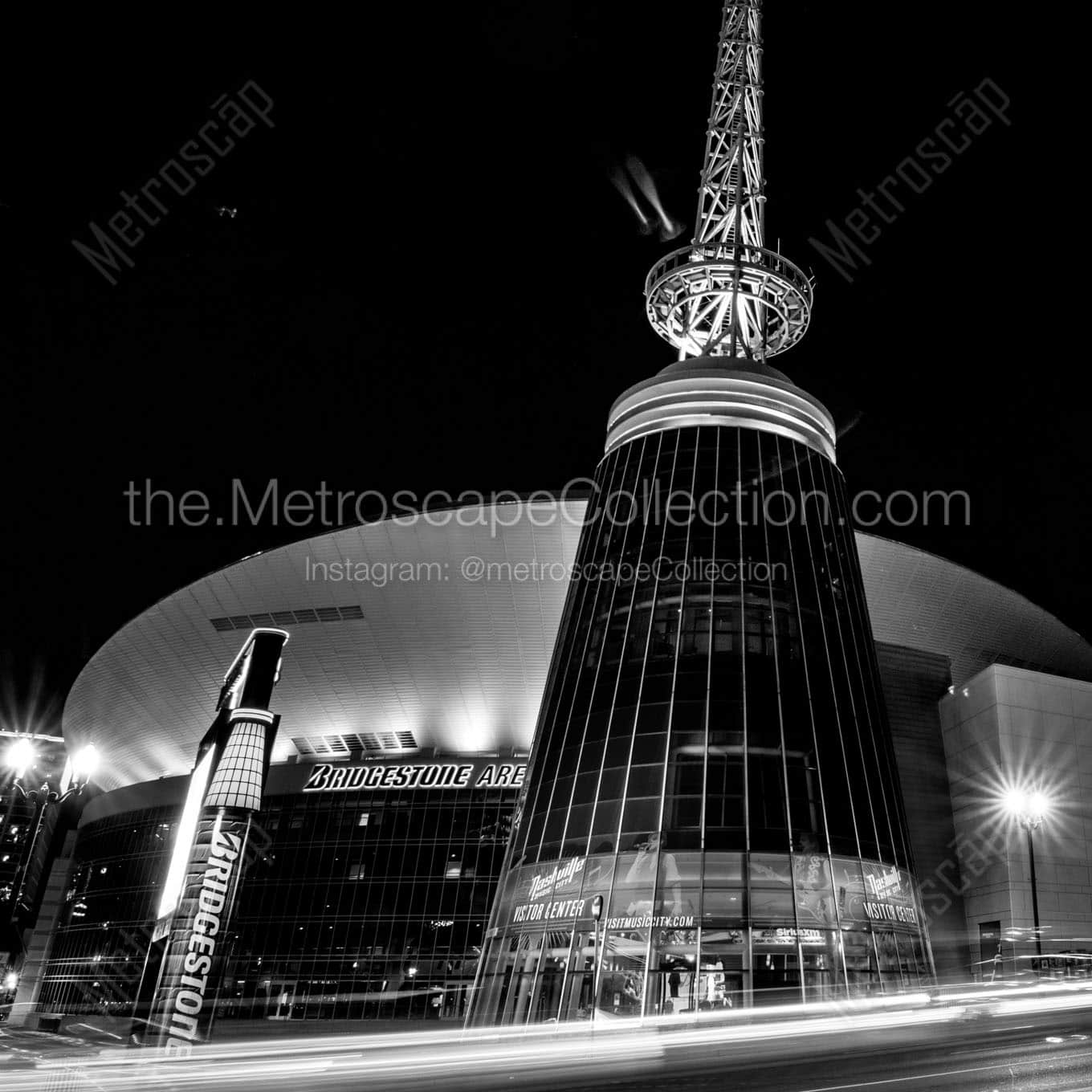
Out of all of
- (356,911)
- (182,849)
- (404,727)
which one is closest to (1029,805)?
(182,849)

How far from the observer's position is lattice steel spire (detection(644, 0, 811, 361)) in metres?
42.2

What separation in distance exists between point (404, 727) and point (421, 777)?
4.26 m

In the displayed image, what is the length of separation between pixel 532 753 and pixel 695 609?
7.62m

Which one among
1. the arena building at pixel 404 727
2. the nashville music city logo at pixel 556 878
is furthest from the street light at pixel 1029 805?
the nashville music city logo at pixel 556 878

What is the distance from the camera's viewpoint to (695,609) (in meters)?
31.0

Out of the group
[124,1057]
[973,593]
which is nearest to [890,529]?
[973,593]

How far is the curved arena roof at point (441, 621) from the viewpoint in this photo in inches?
1953

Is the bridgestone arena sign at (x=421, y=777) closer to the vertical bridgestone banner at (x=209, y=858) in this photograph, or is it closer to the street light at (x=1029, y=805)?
the vertical bridgestone banner at (x=209, y=858)

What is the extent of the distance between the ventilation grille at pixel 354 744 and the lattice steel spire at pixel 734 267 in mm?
28009

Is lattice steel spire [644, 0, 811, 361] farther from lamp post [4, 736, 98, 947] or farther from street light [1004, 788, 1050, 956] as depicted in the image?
lamp post [4, 736, 98, 947]

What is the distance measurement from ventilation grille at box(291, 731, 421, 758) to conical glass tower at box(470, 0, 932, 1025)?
24.0 m

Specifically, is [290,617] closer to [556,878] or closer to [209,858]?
[209,858]

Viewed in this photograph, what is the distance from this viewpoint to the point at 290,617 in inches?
2094

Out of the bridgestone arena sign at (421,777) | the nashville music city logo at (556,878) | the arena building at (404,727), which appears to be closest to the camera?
the nashville music city logo at (556,878)
